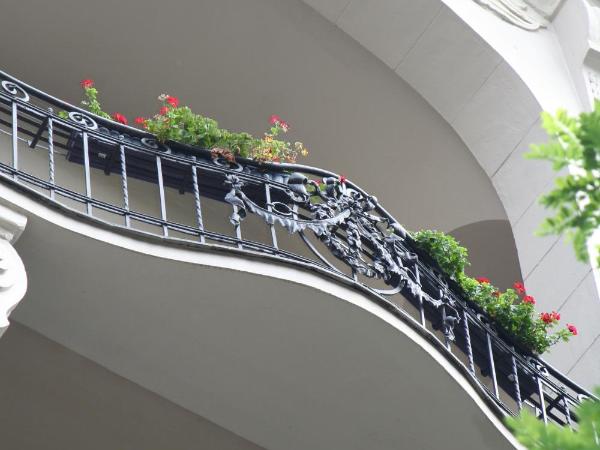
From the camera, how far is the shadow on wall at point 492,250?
32.7ft

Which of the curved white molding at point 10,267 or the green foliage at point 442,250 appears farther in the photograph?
the green foliage at point 442,250

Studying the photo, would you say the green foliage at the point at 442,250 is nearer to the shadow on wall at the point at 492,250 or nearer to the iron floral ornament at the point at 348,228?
the iron floral ornament at the point at 348,228

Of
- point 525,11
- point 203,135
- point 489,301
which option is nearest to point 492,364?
point 489,301

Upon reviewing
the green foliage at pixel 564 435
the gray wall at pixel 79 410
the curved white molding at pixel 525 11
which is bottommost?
the green foliage at pixel 564 435

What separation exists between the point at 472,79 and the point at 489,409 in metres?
3.73

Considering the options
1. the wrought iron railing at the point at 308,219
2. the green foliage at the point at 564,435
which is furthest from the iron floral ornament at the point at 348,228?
the green foliage at the point at 564,435

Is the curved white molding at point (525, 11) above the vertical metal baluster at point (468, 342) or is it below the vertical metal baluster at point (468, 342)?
above

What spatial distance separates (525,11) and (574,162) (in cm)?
710

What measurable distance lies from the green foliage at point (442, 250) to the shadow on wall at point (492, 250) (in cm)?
254

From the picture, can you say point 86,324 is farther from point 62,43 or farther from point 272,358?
point 62,43

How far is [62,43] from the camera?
348 inches

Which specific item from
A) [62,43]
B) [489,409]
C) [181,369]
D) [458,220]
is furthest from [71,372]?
[458,220]

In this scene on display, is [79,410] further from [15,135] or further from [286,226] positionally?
[15,135]

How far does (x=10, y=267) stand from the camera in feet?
16.3
